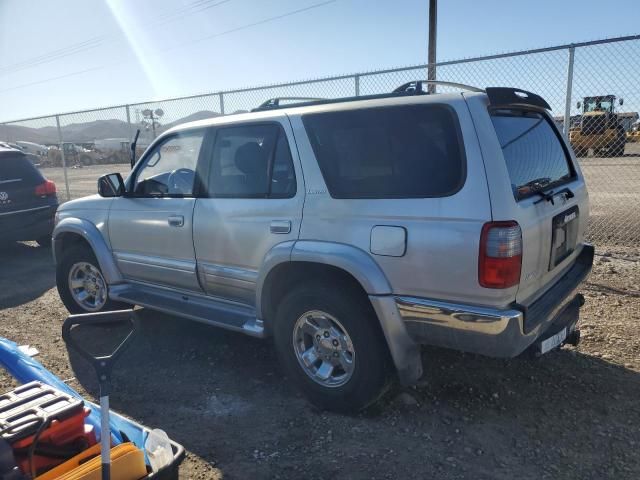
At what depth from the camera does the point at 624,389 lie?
331 cm

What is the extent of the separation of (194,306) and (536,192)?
2600mm

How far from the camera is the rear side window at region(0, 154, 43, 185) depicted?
7.41 meters

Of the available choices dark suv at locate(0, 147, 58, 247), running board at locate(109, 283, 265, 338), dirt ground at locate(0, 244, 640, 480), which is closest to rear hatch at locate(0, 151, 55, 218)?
dark suv at locate(0, 147, 58, 247)

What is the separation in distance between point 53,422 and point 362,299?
5.59 ft

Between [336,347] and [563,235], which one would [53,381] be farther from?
[563,235]

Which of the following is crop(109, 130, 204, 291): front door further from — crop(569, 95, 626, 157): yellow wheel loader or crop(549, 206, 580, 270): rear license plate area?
crop(569, 95, 626, 157): yellow wheel loader

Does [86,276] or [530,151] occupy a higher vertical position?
[530,151]

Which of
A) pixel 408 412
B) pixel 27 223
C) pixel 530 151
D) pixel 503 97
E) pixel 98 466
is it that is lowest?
pixel 408 412

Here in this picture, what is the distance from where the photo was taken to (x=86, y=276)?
16.1ft

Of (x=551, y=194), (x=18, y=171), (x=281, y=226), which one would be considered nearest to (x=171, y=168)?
(x=281, y=226)

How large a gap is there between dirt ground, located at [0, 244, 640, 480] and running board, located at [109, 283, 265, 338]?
1.43 ft

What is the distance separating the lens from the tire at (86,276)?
15.6 ft

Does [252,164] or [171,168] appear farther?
[171,168]

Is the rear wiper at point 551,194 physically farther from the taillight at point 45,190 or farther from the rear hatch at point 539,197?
the taillight at point 45,190
